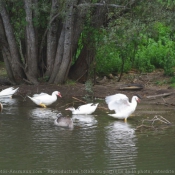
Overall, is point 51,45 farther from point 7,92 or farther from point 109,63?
point 109,63

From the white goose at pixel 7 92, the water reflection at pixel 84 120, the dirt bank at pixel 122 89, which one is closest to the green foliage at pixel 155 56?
the dirt bank at pixel 122 89

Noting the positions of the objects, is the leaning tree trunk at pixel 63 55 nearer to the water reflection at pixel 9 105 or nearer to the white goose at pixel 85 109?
the water reflection at pixel 9 105

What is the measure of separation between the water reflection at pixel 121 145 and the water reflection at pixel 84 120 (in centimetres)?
54

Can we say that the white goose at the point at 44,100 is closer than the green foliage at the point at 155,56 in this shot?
Yes

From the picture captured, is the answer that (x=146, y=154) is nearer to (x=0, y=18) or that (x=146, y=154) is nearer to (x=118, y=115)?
(x=118, y=115)

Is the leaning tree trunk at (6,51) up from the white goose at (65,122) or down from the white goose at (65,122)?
up

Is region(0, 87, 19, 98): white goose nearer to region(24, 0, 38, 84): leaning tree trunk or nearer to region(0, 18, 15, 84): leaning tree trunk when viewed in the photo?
region(24, 0, 38, 84): leaning tree trunk

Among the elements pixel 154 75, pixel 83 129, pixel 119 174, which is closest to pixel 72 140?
pixel 83 129

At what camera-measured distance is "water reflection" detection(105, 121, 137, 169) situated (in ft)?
32.6

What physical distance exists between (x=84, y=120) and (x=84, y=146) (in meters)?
3.21

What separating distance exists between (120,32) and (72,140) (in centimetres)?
691

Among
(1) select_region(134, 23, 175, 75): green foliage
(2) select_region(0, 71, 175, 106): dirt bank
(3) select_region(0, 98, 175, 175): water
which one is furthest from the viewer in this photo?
(1) select_region(134, 23, 175, 75): green foliage

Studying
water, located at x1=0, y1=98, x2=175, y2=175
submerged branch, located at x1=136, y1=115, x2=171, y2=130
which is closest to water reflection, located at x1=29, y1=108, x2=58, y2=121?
water, located at x1=0, y1=98, x2=175, y2=175

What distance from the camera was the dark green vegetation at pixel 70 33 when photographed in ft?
58.4
